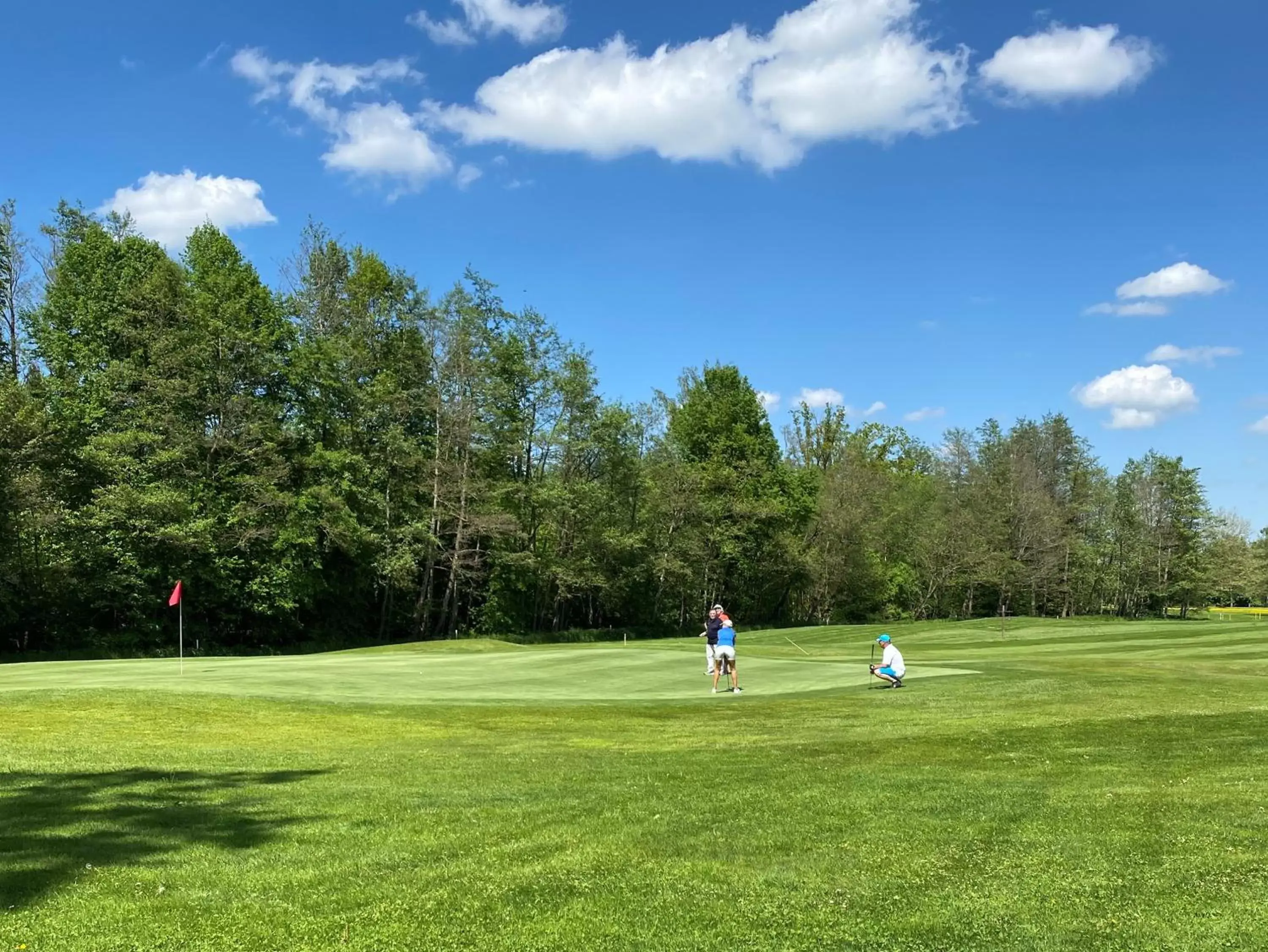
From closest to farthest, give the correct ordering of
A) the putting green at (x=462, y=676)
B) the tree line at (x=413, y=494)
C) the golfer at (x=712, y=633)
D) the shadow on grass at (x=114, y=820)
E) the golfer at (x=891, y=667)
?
the shadow on grass at (x=114, y=820) < the putting green at (x=462, y=676) < the golfer at (x=891, y=667) < the golfer at (x=712, y=633) < the tree line at (x=413, y=494)

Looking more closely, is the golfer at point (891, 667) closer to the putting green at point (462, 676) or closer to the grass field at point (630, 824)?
the putting green at point (462, 676)

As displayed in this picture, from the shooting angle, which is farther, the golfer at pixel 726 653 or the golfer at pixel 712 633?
the golfer at pixel 712 633

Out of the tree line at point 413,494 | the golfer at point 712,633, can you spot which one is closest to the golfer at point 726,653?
the golfer at point 712,633

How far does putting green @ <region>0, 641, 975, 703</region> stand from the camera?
21469mm

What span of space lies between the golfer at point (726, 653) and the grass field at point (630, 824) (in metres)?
3.33

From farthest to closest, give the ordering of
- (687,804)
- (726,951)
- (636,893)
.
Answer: (687,804)
(636,893)
(726,951)

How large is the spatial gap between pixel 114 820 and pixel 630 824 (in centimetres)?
479

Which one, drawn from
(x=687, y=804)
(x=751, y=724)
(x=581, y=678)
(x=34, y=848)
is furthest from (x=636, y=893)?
(x=581, y=678)

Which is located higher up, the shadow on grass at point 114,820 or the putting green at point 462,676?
the shadow on grass at point 114,820

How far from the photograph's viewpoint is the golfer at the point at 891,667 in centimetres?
2352

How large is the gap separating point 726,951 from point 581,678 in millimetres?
20520

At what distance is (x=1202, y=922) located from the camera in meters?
5.93

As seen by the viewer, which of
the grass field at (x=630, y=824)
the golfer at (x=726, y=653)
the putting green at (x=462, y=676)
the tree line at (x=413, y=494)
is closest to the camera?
the grass field at (x=630, y=824)

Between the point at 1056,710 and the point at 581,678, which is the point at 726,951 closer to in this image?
the point at 1056,710
